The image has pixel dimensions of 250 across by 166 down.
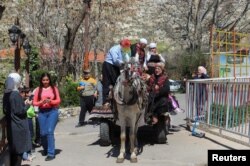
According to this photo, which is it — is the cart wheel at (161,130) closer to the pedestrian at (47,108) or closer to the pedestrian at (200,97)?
the pedestrian at (200,97)

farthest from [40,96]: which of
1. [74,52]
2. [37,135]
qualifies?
[74,52]

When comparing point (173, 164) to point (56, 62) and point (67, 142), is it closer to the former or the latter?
point (67, 142)

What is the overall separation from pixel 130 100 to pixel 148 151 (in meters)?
1.65

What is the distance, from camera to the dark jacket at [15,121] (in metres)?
7.32

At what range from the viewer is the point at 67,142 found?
11.3 m

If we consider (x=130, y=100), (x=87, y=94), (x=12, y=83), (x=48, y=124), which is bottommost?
(x=48, y=124)

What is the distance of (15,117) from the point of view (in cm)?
736

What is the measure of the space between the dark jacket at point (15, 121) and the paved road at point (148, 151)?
5.01ft

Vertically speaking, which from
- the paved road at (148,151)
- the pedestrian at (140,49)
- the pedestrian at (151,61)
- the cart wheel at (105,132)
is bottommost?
the paved road at (148,151)

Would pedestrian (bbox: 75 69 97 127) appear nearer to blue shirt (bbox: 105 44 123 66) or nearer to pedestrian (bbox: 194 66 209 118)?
pedestrian (bbox: 194 66 209 118)

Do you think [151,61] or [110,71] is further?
[151,61]

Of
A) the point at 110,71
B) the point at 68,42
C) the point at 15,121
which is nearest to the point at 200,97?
the point at 110,71

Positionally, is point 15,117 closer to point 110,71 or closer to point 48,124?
point 48,124

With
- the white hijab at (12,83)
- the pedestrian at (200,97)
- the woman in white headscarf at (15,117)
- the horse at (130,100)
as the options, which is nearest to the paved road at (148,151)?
the horse at (130,100)
